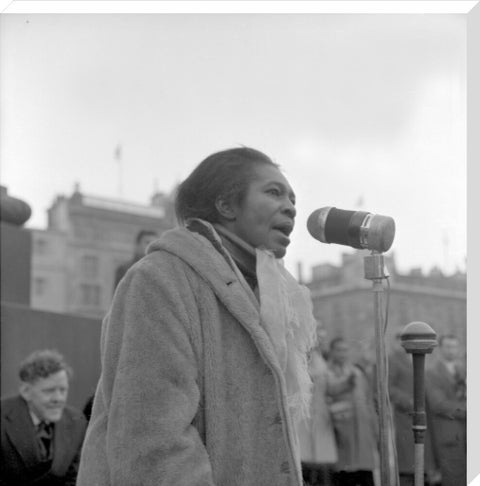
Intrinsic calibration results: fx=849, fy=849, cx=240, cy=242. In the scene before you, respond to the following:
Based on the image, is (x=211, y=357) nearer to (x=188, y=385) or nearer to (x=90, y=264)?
(x=188, y=385)

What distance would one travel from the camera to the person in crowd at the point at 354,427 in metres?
4.89

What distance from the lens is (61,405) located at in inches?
142

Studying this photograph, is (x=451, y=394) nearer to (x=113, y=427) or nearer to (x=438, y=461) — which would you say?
(x=438, y=461)

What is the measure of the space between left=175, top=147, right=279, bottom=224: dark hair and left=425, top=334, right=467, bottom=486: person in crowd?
184 cm

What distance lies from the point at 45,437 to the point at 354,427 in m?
2.09

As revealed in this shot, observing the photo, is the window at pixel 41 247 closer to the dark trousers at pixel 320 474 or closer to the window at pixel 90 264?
the window at pixel 90 264

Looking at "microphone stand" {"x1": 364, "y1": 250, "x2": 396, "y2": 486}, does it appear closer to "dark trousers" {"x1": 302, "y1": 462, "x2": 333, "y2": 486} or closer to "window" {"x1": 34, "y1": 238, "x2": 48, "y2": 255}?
"dark trousers" {"x1": 302, "y1": 462, "x2": 333, "y2": 486}

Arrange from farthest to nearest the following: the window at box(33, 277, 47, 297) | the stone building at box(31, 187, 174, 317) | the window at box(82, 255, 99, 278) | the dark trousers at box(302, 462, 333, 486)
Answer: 1. the window at box(82, 255, 99, 278)
2. the stone building at box(31, 187, 174, 317)
3. the window at box(33, 277, 47, 297)
4. the dark trousers at box(302, 462, 333, 486)

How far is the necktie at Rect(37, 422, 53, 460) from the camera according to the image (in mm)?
3515

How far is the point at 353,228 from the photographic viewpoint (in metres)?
2.07

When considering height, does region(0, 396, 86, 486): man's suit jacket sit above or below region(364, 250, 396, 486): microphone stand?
below

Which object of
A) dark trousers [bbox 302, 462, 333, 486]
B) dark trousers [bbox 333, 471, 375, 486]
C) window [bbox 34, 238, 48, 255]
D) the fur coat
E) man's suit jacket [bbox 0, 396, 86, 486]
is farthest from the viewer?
window [bbox 34, 238, 48, 255]

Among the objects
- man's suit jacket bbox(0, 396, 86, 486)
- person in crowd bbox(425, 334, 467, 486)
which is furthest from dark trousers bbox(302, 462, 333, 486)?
man's suit jacket bbox(0, 396, 86, 486)

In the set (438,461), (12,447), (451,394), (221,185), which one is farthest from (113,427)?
(451,394)
